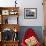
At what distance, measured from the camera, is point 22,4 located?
5.89 meters

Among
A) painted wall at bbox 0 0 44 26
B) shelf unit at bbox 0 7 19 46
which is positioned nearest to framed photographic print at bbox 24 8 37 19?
painted wall at bbox 0 0 44 26

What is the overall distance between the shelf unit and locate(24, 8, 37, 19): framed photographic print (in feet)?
1.14

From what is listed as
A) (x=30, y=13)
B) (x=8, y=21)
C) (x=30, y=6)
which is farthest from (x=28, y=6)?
(x=8, y=21)

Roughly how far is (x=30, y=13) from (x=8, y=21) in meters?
0.90

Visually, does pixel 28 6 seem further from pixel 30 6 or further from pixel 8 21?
pixel 8 21

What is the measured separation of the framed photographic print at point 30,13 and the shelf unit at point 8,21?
346mm

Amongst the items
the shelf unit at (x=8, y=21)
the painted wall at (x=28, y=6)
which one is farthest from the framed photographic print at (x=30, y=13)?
the shelf unit at (x=8, y=21)

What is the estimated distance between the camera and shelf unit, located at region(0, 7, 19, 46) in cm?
572

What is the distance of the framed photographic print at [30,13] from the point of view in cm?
588

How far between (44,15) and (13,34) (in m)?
1.35

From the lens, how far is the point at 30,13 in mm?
5883

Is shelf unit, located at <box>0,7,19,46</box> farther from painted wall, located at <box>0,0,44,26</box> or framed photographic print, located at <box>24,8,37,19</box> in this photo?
framed photographic print, located at <box>24,8,37,19</box>

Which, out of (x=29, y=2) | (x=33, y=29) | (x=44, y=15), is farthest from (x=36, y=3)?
(x=33, y=29)

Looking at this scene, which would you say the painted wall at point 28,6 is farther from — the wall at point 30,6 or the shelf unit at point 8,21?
the shelf unit at point 8,21
